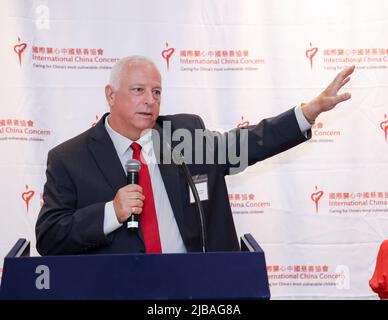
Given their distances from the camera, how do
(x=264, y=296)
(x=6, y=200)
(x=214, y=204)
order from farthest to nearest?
(x=6, y=200), (x=214, y=204), (x=264, y=296)

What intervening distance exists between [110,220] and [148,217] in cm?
21

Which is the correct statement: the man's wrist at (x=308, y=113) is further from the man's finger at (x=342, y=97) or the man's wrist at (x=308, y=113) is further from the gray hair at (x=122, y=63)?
the gray hair at (x=122, y=63)

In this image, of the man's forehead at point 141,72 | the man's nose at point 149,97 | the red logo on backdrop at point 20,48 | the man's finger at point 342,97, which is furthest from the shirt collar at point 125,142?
the red logo on backdrop at point 20,48

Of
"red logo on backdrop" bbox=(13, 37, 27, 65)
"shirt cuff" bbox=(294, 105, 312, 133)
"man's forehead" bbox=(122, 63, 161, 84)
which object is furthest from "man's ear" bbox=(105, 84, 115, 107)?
"red logo on backdrop" bbox=(13, 37, 27, 65)

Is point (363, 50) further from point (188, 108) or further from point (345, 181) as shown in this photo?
point (188, 108)

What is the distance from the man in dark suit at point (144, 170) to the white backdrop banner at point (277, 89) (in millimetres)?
1091

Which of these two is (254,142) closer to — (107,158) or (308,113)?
(308,113)

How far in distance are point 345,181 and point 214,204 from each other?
151 cm

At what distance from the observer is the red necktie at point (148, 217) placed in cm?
255

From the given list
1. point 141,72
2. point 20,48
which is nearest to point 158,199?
point 141,72

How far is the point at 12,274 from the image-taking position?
5.98 ft

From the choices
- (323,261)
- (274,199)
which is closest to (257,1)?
(274,199)

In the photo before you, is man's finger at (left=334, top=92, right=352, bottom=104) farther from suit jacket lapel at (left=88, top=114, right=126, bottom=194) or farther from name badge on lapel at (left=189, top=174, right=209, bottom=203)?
suit jacket lapel at (left=88, top=114, right=126, bottom=194)

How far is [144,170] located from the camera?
273 centimetres
